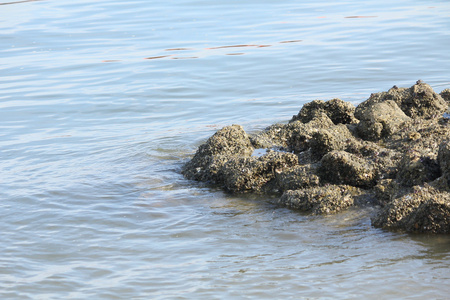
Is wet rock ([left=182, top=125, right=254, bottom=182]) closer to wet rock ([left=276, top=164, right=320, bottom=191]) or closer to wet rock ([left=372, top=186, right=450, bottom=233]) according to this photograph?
wet rock ([left=276, top=164, right=320, bottom=191])

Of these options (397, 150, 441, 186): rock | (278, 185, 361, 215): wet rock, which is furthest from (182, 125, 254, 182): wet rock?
(397, 150, 441, 186): rock

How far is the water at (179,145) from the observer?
206 inches

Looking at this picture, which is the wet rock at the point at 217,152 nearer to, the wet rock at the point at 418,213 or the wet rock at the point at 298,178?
the wet rock at the point at 298,178

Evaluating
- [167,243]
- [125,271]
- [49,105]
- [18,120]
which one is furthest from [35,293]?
[49,105]

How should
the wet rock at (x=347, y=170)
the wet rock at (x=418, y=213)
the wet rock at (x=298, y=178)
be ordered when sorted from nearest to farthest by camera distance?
the wet rock at (x=418, y=213)
the wet rock at (x=347, y=170)
the wet rock at (x=298, y=178)

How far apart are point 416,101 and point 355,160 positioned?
2491mm

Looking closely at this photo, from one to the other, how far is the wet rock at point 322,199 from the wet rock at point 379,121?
1624mm

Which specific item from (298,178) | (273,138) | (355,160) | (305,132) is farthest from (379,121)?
(298,178)

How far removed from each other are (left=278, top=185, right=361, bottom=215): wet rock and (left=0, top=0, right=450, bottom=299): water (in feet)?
0.51

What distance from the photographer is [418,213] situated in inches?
225

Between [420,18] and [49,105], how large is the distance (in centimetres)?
1416

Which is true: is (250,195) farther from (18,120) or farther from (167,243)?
(18,120)

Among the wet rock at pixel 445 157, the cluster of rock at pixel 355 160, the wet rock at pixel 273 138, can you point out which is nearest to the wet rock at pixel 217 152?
the cluster of rock at pixel 355 160

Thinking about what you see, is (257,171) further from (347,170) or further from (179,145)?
(179,145)
